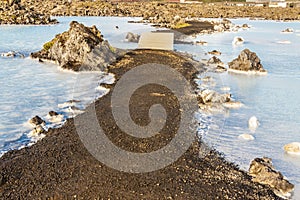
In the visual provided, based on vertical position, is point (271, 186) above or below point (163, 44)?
below

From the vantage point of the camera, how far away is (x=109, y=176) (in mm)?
7016

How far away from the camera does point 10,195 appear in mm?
6426

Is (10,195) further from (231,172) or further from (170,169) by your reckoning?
(231,172)

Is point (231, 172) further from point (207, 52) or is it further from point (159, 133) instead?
point (207, 52)

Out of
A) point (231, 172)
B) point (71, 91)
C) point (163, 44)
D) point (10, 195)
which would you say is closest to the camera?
point (10, 195)

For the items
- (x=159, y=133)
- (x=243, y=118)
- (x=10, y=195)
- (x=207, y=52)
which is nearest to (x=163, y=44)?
(x=207, y=52)

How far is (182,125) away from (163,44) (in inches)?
657

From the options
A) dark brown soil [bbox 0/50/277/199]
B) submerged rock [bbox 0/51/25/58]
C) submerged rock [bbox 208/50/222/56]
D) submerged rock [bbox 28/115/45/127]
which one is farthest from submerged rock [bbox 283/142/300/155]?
submerged rock [bbox 0/51/25/58]

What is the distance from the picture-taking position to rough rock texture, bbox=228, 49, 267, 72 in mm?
19422

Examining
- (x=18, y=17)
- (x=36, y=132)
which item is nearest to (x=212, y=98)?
(x=36, y=132)

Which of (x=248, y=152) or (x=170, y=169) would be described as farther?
(x=248, y=152)

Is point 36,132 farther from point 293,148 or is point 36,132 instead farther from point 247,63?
point 247,63

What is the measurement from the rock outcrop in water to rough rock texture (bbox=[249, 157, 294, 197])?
12.3 meters

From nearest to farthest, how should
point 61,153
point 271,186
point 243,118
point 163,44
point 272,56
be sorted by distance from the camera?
point 271,186 → point 61,153 → point 243,118 → point 272,56 → point 163,44
